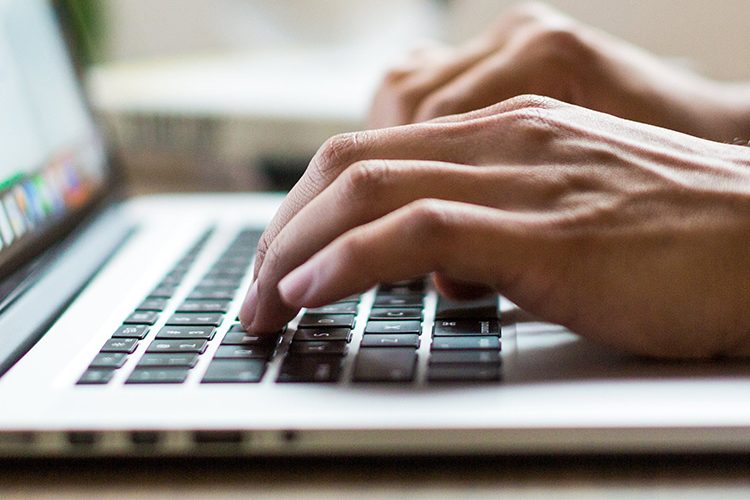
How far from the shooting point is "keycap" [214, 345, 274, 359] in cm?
45

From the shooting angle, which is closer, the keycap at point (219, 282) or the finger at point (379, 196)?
the finger at point (379, 196)

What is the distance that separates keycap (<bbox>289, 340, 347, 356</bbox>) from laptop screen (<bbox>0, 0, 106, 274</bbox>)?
0.74ft

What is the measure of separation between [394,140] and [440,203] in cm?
7

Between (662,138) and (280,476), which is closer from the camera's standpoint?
(280,476)

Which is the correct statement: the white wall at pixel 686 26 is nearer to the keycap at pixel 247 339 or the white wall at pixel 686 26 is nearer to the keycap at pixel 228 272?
the keycap at pixel 228 272

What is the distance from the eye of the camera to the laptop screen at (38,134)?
24.0 inches

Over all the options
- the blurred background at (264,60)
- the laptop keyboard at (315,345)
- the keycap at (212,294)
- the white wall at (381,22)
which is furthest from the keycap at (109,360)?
the white wall at (381,22)

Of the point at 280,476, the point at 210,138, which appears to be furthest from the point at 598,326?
the point at 210,138

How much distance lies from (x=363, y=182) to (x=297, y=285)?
62 millimetres

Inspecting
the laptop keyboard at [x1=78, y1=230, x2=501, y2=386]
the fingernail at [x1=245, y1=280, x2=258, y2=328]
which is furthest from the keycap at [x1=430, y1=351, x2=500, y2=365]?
the fingernail at [x1=245, y1=280, x2=258, y2=328]

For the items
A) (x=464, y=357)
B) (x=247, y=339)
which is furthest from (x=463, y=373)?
(x=247, y=339)

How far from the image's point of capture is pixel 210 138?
1101 mm

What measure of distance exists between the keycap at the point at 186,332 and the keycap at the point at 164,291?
3.2 inches

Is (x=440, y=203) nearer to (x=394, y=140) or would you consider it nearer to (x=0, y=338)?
(x=394, y=140)
